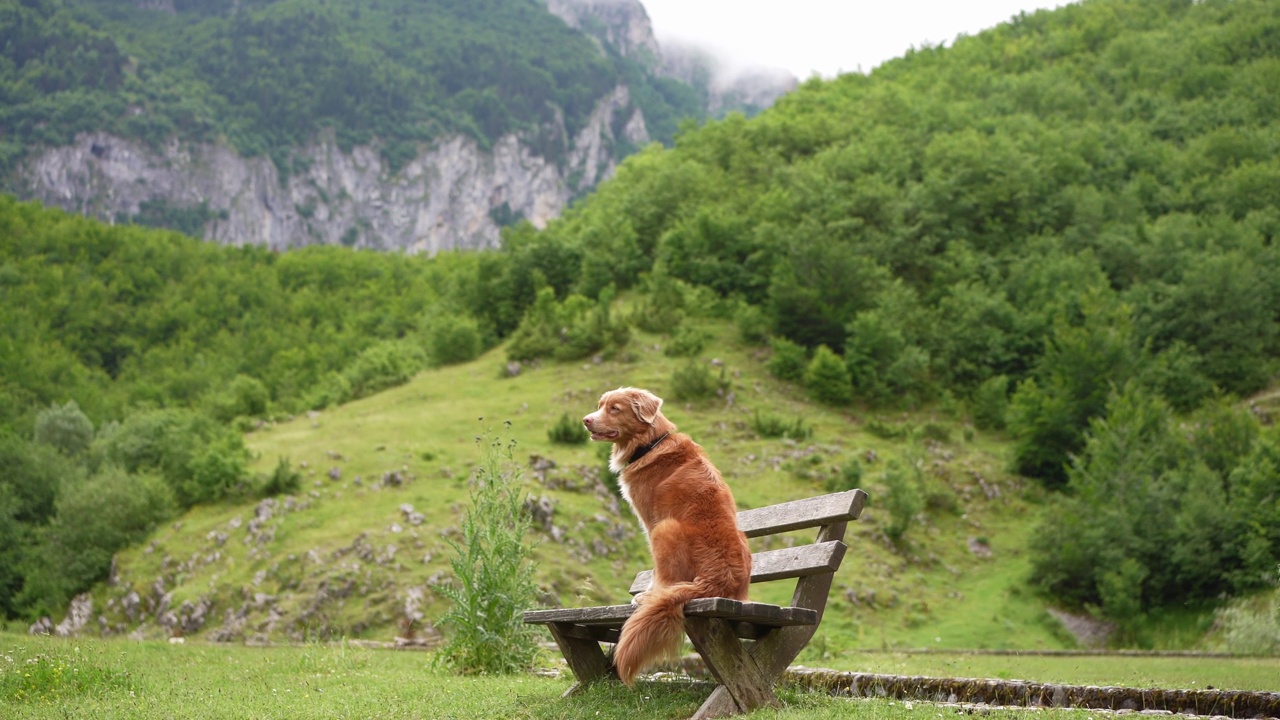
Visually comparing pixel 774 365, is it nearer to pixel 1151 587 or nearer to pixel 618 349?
pixel 618 349

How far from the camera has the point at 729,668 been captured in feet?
19.4

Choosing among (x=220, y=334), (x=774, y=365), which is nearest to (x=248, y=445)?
(x=774, y=365)

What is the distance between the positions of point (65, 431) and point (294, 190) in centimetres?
15313

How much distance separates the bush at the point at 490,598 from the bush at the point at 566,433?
1986cm

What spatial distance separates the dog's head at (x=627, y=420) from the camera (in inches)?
257

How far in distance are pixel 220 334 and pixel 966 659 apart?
59.8 metres

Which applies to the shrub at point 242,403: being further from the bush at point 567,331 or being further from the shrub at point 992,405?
the shrub at point 992,405

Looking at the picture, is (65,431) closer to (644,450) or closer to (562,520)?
(562,520)

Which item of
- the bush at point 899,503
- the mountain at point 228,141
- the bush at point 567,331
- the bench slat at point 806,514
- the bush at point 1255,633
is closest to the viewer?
the bench slat at point 806,514

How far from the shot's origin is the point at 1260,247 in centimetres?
4038

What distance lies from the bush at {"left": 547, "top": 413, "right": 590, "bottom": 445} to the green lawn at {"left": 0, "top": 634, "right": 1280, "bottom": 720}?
61.5ft

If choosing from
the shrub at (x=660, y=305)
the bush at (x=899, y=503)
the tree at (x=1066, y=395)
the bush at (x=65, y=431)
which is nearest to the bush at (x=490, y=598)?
the bush at (x=899, y=503)

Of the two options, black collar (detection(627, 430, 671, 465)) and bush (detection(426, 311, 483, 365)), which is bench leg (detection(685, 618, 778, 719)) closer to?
black collar (detection(627, 430, 671, 465))

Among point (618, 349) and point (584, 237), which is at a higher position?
point (584, 237)
